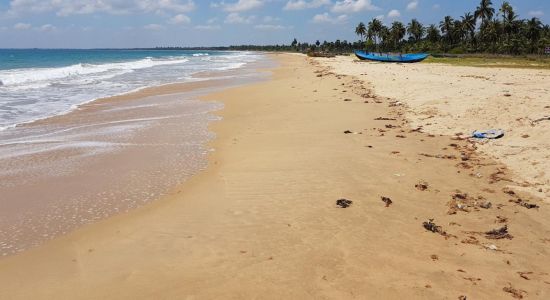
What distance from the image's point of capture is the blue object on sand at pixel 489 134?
33.0ft

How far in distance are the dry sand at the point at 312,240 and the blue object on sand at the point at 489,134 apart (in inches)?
45.9

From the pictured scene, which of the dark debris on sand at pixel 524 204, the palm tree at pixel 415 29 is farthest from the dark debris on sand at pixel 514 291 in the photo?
the palm tree at pixel 415 29

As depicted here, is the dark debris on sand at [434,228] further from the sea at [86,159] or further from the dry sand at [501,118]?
the sea at [86,159]

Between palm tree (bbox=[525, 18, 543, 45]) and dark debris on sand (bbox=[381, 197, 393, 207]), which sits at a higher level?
palm tree (bbox=[525, 18, 543, 45])

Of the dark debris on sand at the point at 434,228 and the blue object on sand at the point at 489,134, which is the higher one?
the blue object on sand at the point at 489,134

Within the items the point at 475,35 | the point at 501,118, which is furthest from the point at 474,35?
the point at 501,118

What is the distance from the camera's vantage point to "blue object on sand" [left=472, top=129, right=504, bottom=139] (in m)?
10.1

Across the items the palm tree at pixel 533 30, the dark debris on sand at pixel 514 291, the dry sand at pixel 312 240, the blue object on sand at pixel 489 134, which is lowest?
the dark debris on sand at pixel 514 291

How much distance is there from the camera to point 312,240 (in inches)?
209

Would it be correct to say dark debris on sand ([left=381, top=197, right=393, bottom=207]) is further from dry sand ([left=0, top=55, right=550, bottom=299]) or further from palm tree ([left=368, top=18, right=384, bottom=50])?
palm tree ([left=368, top=18, right=384, bottom=50])

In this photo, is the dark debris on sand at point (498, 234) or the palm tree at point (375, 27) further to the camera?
the palm tree at point (375, 27)

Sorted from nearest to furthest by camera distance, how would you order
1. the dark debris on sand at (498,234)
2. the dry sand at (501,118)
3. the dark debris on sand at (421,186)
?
the dark debris on sand at (498,234) < the dark debris on sand at (421,186) < the dry sand at (501,118)

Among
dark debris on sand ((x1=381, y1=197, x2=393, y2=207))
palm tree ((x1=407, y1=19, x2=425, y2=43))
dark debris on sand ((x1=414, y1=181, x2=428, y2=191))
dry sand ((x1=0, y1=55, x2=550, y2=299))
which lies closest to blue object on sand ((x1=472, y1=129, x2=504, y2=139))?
dry sand ((x1=0, y1=55, x2=550, y2=299))

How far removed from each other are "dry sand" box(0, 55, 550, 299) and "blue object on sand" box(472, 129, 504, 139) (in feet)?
3.82
